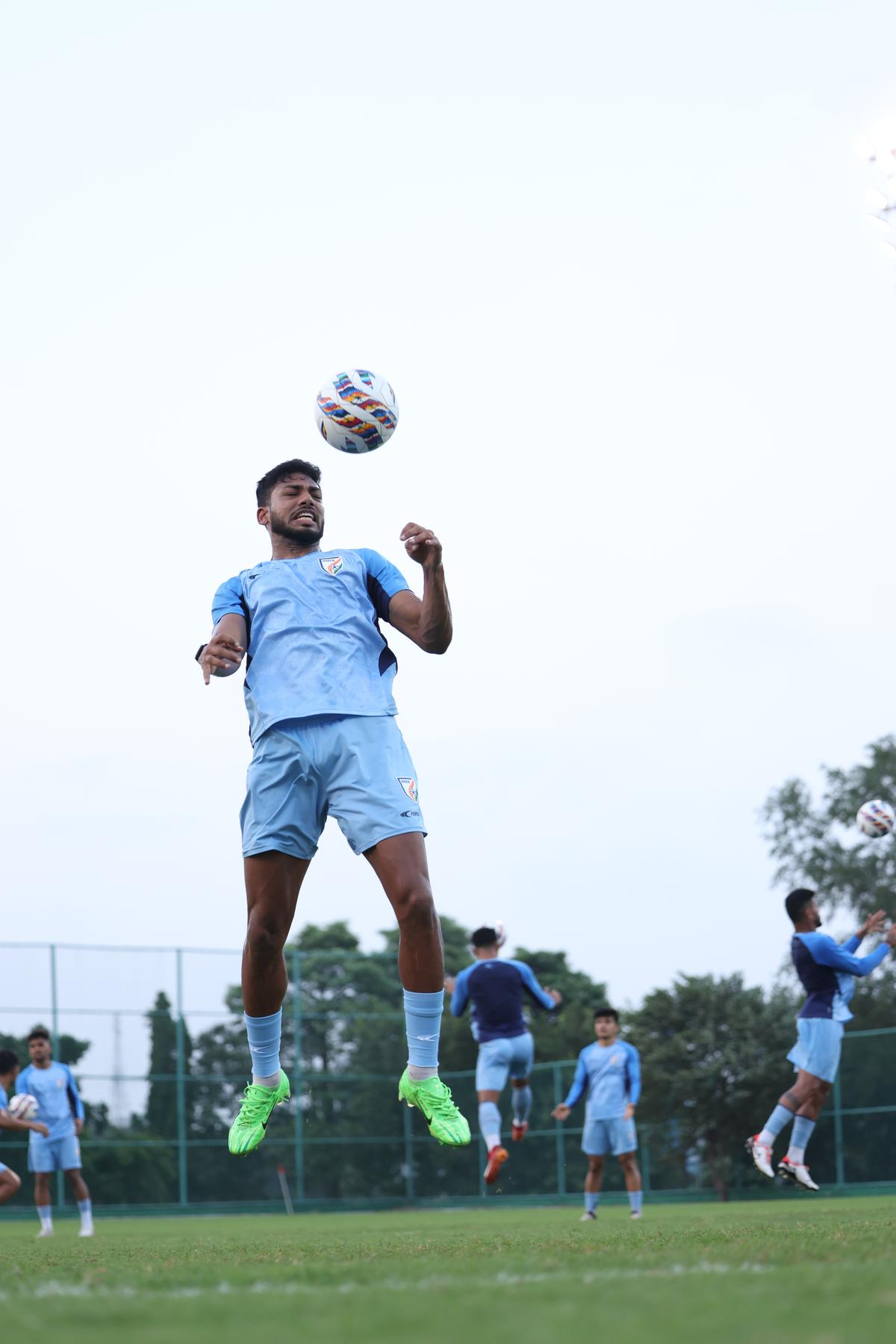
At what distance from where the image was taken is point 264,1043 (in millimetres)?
6441

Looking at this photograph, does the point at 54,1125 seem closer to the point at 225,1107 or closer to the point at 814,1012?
the point at 814,1012

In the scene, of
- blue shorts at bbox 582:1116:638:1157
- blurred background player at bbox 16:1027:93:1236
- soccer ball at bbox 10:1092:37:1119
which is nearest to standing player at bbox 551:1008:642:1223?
blue shorts at bbox 582:1116:638:1157

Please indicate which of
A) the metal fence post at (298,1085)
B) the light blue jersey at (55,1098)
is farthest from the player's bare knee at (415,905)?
the metal fence post at (298,1085)

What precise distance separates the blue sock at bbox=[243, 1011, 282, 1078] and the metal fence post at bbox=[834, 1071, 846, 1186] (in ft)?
59.7

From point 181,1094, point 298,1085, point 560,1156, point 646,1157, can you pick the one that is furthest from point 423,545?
point 298,1085

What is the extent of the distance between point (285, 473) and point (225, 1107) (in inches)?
951

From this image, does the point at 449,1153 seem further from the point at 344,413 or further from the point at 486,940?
the point at 344,413

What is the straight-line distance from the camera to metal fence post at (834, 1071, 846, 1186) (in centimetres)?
2294

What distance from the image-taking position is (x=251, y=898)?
5949 mm

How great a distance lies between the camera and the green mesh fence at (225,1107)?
88.9 ft

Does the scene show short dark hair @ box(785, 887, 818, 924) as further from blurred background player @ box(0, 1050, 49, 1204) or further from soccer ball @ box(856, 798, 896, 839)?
blurred background player @ box(0, 1050, 49, 1204)

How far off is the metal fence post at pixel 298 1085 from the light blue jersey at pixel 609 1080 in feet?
47.5

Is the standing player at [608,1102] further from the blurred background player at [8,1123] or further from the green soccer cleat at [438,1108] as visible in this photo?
the green soccer cleat at [438,1108]

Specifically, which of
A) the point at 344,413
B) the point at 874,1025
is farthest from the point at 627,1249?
the point at 874,1025
